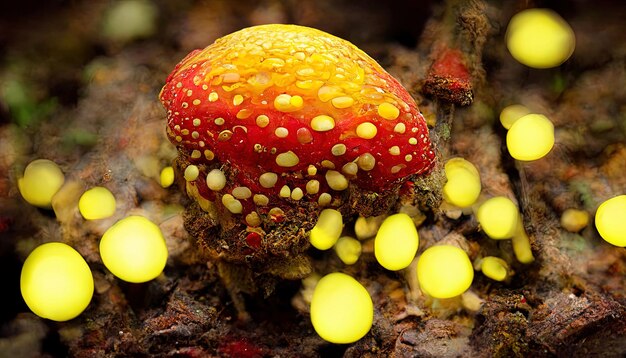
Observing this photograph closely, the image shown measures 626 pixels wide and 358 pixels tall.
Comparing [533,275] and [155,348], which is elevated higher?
[533,275]

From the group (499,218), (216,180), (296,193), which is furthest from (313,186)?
(499,218)

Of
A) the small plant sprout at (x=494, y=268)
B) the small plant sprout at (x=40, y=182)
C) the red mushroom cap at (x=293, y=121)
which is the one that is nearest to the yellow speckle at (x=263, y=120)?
the red mushroom cap at (x=293, y=121)

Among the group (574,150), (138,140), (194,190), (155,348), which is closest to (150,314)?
(155,348)

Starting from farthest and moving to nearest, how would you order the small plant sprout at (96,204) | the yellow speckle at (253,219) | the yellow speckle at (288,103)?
the small plant sprout at (96,204), the yellow speckle at (253,219), the yellow speckle at (288,103)

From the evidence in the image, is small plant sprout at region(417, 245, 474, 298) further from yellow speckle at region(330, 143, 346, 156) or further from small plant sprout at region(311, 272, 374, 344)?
yellow speckle at region(330, 143, 346, 156)

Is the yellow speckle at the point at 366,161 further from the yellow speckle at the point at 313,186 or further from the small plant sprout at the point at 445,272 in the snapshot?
the small plant sprout at the point at 445,272

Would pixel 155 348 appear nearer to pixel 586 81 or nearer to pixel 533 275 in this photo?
pixel 533 275

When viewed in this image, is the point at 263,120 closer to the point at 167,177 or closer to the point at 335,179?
the point at 335,179
